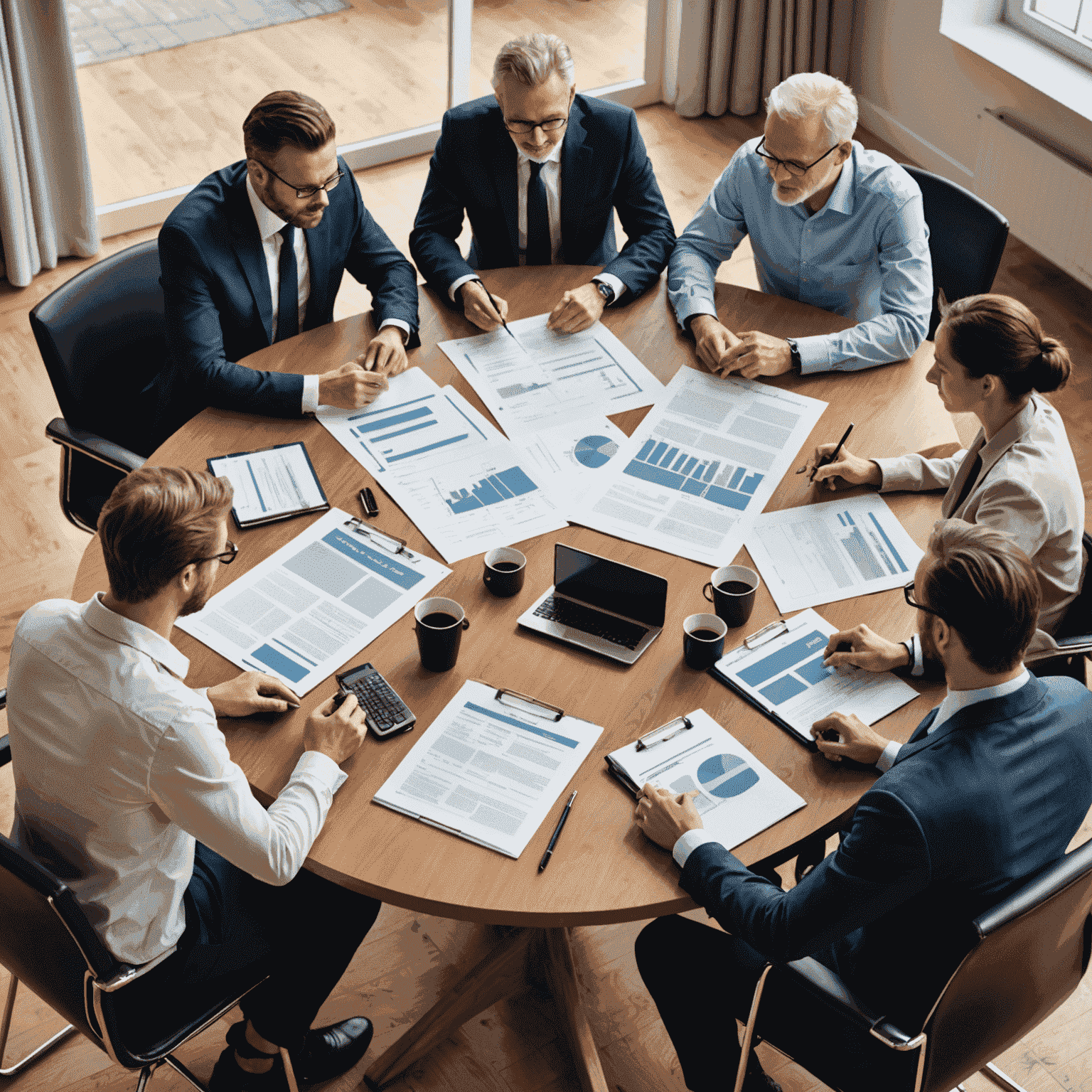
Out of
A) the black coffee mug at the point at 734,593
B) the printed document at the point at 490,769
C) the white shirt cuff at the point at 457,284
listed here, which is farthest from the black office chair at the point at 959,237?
the printed document at the point at 490,769

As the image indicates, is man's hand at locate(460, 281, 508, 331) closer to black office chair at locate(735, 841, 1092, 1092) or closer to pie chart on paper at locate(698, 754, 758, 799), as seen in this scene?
pie chart on paper at locate(698, 754, 758, 799)

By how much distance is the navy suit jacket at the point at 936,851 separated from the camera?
1.55 meters

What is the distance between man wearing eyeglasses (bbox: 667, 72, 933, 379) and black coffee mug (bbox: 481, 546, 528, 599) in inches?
31.5

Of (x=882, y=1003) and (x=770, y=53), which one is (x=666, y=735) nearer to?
(x=882, y=1003)

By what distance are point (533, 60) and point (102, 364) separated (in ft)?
4.13

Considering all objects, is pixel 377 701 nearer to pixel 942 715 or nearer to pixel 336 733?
pixel 336 733

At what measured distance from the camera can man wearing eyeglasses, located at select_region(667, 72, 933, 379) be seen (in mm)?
2670

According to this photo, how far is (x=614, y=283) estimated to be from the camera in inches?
113

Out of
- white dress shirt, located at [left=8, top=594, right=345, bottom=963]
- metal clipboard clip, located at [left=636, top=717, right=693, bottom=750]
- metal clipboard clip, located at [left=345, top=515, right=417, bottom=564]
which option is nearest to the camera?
white dress shirt, located at [left=8, top=594, right=345, bottom=963]

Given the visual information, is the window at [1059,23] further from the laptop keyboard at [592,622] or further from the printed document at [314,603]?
the printed document at [314,603]

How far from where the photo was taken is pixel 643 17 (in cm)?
564

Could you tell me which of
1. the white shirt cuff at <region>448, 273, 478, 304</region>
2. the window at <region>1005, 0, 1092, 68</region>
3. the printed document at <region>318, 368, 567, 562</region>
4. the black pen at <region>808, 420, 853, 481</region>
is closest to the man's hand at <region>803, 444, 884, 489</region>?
the black pen at <region>808, 420, 853, 481</region>

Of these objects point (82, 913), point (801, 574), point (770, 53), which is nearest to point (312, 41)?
point (770, 53)

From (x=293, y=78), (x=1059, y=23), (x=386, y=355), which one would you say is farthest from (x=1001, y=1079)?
(x=293, y=78)
